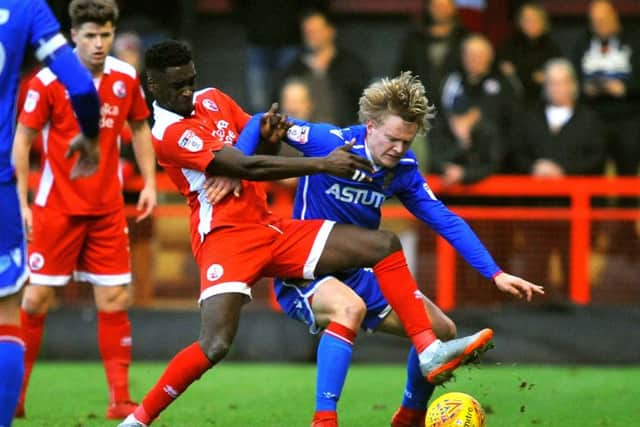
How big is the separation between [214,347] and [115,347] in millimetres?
1621

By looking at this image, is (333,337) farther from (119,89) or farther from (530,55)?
(530,55)

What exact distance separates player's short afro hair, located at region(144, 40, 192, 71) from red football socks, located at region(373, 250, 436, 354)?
1.37 m

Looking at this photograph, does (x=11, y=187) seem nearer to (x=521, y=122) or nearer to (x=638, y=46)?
(x=521, y=122)

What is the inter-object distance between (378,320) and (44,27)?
2.44 metres

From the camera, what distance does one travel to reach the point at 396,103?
253 inches

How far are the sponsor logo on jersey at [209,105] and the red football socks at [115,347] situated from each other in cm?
159

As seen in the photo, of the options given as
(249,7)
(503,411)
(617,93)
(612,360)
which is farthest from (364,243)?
(249,7)

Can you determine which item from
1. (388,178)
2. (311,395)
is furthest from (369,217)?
(311,395)

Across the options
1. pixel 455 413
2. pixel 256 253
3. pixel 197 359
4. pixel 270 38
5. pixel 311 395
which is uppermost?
pixel 270 38

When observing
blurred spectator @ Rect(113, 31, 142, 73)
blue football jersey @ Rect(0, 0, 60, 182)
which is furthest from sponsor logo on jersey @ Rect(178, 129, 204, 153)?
blurred spectator @ Rect(113, 31, 142, 73)

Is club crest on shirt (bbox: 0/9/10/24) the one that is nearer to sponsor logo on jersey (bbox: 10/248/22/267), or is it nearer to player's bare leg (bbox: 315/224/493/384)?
sponsor logo on jersey (bbox: 10/248/22/267)

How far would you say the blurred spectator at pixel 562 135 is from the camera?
11125 mm

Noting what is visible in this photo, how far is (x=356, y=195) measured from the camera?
6770 millimetres

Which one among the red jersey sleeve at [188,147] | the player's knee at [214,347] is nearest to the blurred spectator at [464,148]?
the red jersey sleeve at [188,147]
